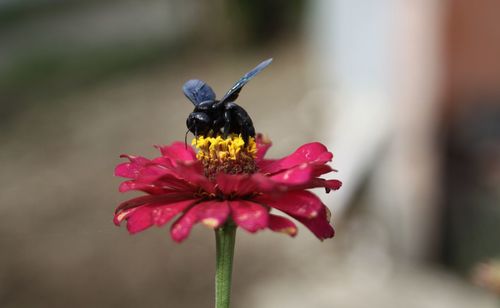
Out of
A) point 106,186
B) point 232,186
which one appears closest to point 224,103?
point 232,186

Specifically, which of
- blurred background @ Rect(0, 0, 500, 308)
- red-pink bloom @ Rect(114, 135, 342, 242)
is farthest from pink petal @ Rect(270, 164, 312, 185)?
blurred background @ Rect(0, 0, 500, 308)

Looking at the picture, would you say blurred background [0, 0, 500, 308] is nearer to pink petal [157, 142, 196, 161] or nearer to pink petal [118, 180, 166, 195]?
pink petal [157, 142, 196, 161]

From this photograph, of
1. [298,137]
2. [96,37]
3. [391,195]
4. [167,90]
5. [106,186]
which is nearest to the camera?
[391,195]

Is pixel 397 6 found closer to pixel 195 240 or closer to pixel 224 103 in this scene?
pixel 195 240

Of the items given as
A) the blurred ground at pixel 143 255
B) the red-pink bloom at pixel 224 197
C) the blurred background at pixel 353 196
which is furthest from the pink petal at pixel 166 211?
the blurred ground at pixel 143 255

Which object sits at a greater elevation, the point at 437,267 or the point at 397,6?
the point at 397,6

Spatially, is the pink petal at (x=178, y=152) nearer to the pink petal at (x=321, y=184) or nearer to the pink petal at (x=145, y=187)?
the pink petal at (x=145, y=187)

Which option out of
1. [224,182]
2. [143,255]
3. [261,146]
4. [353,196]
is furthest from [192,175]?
[353,196]
